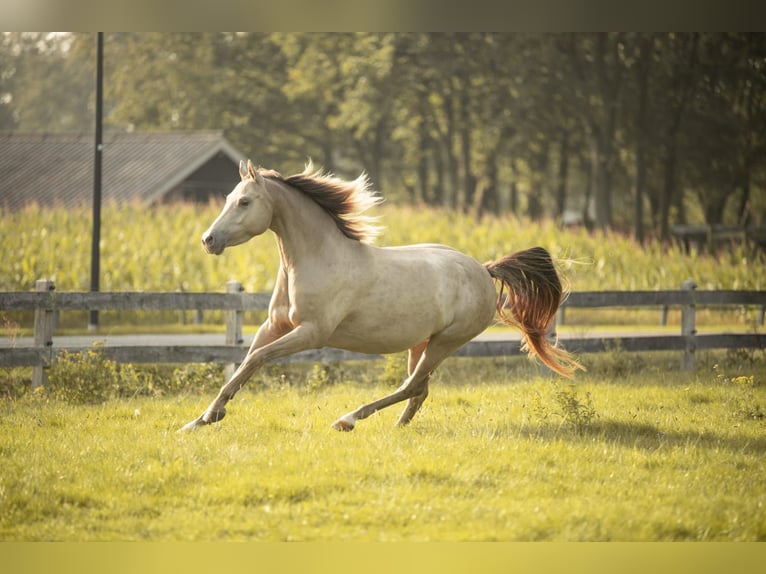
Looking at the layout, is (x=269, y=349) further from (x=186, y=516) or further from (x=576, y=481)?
(x=576, y=481)

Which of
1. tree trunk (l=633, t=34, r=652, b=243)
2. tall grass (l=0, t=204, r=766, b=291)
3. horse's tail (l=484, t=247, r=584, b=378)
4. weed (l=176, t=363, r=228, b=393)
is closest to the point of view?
horse's tail (l=484, t=247, r=584, b=378)

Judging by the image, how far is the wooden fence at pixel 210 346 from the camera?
1024 cm

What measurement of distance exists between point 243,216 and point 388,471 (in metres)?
2.19

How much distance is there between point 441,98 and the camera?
A: 127ft

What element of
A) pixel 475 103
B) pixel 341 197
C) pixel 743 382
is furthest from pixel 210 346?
pixel 475 103

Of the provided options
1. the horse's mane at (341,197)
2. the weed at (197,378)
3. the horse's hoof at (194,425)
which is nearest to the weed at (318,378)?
the weed at (197,378)

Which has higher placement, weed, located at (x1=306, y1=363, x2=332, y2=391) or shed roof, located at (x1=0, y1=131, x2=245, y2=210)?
shed roof, located at (x1=0, y1=131, x2=245, y2=210)

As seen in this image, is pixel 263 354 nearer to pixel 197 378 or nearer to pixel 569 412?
pixel 569 412

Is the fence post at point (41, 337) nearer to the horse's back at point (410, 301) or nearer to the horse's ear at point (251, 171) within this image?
the horse's ear at point (251, 171)

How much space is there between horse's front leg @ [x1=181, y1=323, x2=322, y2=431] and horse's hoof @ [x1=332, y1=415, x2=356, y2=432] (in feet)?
2.11

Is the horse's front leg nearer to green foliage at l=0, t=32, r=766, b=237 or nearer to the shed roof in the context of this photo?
the shed roof

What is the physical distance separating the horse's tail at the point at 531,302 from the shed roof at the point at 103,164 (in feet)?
55.9

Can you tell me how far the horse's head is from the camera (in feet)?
23.8

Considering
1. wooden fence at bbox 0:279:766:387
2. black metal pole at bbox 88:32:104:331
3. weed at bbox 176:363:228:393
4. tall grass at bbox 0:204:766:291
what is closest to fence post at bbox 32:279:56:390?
wooden fence at bbox 0:279:766:387
